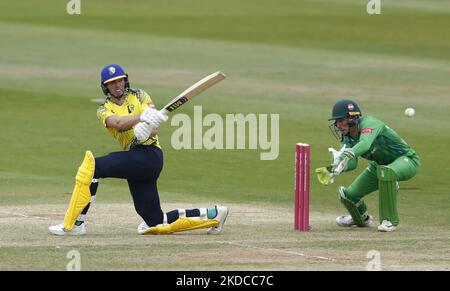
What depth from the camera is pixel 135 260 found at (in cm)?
1112

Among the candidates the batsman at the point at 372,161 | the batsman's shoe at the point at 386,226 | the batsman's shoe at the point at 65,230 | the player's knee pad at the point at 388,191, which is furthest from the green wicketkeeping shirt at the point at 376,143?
the batsman's shoe at the point at 65,230

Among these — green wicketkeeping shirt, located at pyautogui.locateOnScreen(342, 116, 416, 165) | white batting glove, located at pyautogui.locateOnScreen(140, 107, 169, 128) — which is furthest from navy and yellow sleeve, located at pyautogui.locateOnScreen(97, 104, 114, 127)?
green wicketkeeping shirt, located at pyautogui.locateOnScreen(342, 116, 416, 165)

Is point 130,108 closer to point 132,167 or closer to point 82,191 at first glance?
point 132,167

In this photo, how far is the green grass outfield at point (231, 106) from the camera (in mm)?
12258

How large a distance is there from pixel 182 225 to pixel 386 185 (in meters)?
2.37

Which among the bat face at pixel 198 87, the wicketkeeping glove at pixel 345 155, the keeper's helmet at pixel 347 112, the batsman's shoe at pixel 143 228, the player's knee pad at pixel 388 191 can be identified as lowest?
the batsman's shoe at pixel 143 228

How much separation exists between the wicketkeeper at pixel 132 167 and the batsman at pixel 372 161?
1.54 metres

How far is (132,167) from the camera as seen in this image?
1280cm

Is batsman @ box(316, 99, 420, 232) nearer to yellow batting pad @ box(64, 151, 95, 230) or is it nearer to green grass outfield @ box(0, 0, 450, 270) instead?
green grass outfield @ box(0, 0, 450, 270)

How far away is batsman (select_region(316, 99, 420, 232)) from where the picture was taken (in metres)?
13.2

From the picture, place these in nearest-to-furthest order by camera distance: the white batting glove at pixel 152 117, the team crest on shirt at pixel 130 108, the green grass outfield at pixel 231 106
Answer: the green grass outfield at pixel 231 106, the white batting glove at pixel 152 117, the team crest on shirt at pixel 130 108

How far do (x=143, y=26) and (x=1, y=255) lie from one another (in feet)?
112

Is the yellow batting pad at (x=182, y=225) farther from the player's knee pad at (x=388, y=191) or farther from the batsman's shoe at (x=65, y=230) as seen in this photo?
the player's knee pad at (x=388, y=191)

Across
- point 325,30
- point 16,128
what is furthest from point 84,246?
point 325,30
